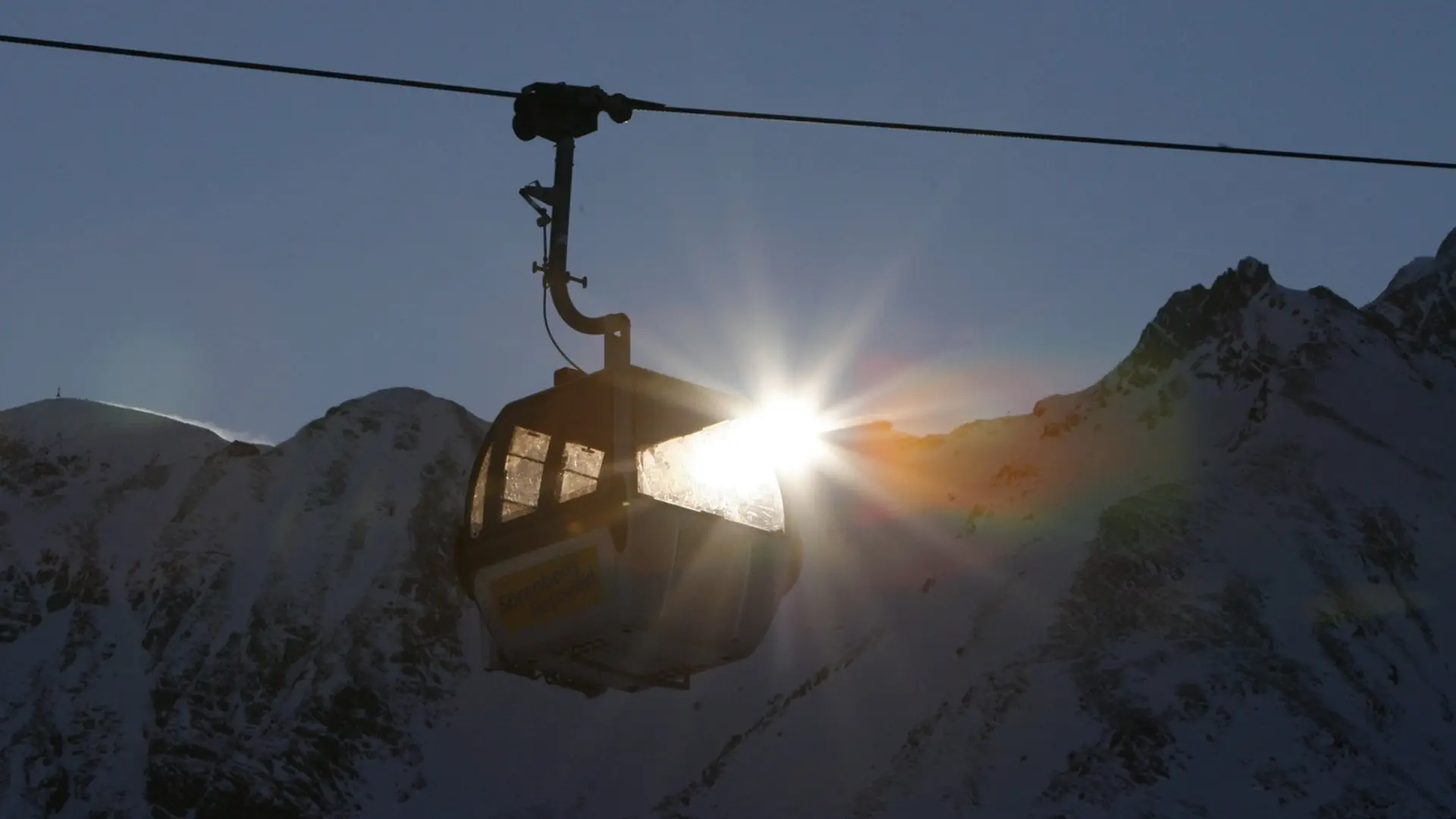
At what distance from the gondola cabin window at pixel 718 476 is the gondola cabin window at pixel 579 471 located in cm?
39

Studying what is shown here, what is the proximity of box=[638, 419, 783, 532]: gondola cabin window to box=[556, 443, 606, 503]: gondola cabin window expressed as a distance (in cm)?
39

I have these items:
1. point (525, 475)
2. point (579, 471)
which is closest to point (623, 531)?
point (579, 471)

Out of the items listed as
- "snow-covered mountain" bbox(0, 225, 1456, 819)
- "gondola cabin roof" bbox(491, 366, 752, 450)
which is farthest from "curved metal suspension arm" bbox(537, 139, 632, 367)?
"snow-covered mountain" bbox(0, 225, 1456, 819)

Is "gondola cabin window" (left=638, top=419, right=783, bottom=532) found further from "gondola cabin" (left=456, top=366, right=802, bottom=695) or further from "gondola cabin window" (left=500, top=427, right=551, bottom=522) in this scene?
"gondola cabin window" (left=500, top=427, right=551, bottom=522)

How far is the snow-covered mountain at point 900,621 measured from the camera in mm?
130375

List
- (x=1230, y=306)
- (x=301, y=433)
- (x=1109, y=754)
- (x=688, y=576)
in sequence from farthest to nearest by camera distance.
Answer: (x=301, y=433), (x=1230, y=306), (x=1109, y=754), (x=688, y=576)

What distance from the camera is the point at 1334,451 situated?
14825 cm

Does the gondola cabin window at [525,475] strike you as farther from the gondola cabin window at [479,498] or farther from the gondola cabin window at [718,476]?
the gondola cabin window at [718,476]

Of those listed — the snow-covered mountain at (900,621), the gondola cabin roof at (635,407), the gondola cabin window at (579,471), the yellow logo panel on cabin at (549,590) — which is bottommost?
the yellow logo panel on cabin at (549,590)

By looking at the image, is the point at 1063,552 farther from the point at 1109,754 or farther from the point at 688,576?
the point at 688,576

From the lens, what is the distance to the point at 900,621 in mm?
146750

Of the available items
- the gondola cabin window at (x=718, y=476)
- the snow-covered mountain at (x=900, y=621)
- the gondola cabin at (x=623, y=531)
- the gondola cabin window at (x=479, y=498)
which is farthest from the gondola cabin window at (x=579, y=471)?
the snow-covered mountain at (x=900, y=621)

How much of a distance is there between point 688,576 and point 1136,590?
136m

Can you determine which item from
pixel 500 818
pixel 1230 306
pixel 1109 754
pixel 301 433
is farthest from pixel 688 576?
pixel 301 433
